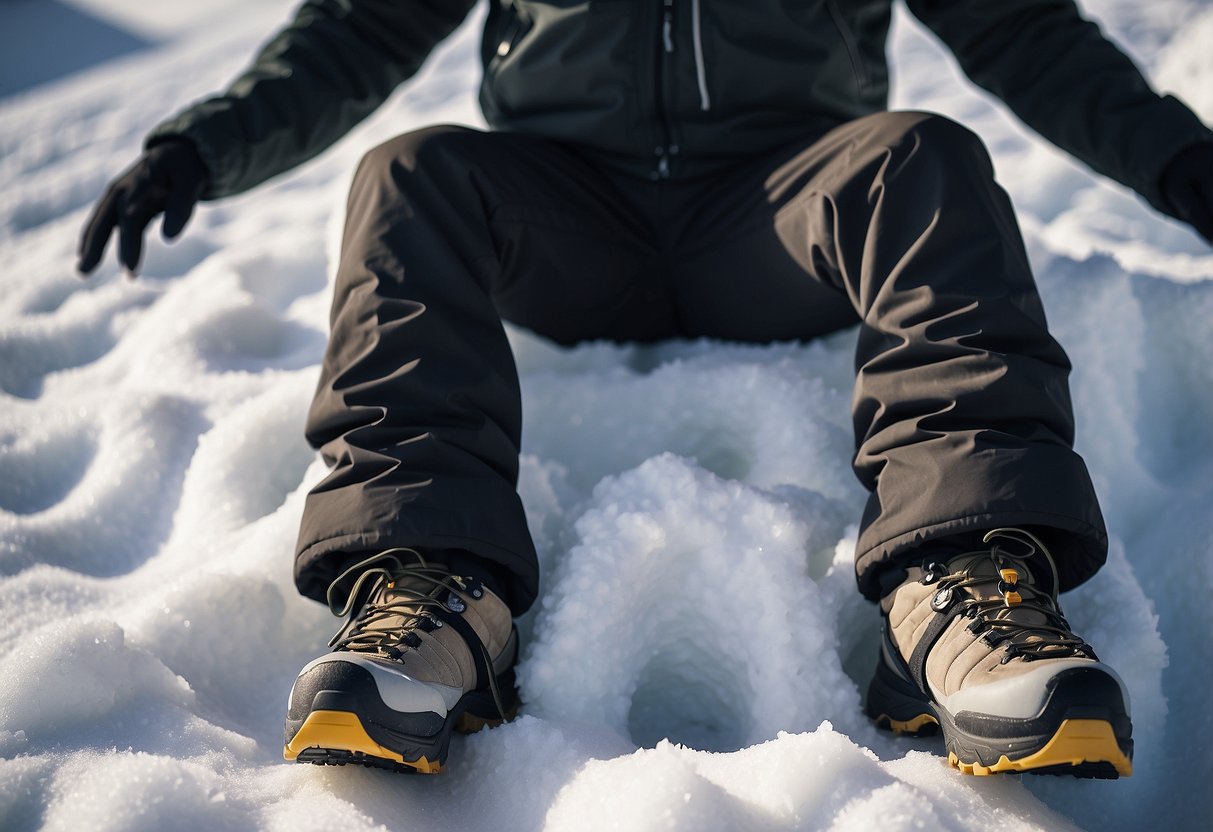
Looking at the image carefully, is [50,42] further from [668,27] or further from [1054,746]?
[1054,746]

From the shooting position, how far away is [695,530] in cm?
98

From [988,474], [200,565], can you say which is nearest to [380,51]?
[200,565]

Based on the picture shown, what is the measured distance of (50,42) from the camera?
3.51 m

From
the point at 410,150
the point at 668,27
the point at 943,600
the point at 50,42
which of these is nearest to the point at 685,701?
the point at 943,600

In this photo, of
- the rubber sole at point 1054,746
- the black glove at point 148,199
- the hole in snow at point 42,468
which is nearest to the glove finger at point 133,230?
the black glove at point 148,199

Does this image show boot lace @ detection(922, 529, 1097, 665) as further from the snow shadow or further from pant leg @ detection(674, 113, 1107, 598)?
the snow shadow

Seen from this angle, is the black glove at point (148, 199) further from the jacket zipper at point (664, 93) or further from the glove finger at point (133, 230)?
the jacket zipper at point (664, 93)

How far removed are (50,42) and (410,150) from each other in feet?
10.5

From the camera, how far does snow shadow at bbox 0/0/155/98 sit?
3.20 m

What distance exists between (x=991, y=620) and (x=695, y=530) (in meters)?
0.30

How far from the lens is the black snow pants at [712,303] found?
85cm

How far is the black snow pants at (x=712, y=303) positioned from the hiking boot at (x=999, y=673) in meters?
0.04

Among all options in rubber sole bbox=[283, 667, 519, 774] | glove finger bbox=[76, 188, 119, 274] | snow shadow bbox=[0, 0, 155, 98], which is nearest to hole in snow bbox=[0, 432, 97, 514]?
glove finger bbox=[76, 188, 119, 274]

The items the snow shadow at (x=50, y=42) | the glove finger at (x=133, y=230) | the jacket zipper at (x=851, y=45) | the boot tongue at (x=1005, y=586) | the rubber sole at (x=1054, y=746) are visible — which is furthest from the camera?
the snow shadow at (x=50, y=42)
